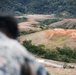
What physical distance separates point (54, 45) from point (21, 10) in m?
47.5

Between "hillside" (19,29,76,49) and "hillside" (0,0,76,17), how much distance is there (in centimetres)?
3397

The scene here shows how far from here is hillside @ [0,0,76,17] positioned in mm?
71625

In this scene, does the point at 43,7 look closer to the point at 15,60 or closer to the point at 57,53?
the point at 57,53

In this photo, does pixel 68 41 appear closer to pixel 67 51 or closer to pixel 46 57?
pixel 67 51

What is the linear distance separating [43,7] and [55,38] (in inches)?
1818

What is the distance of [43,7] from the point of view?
3140 inches

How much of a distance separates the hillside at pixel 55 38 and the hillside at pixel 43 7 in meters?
34.0

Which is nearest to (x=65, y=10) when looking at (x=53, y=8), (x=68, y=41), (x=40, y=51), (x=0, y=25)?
(x=53, y=8)

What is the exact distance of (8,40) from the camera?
1.79m

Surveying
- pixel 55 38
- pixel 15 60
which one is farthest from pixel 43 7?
pixel 15 60

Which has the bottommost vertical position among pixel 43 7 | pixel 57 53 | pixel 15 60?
pixel 43 7

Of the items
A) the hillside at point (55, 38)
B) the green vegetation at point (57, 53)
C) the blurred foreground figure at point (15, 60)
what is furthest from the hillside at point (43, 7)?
the blurred foreground figure at point (15, 60)

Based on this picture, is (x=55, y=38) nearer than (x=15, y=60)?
No

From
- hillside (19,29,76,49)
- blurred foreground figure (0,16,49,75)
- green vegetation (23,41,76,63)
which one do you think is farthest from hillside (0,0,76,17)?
blurred foreground figure (0,16,49,75)
